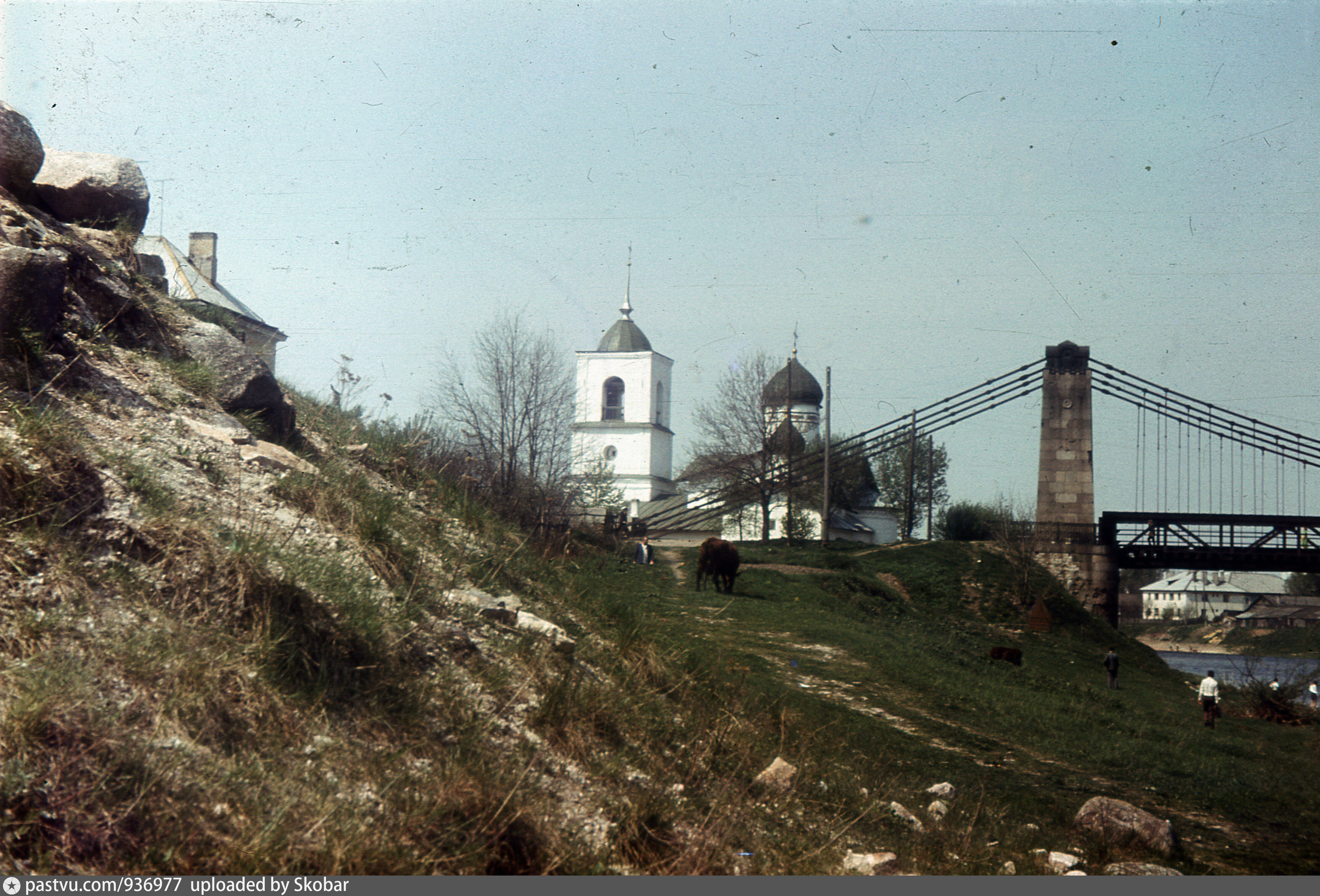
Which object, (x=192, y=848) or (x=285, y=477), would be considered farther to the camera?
(x=285, y=477)

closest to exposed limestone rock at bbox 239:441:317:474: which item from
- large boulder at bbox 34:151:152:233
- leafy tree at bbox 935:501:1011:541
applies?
large boulder at bbox 34:151:152:233

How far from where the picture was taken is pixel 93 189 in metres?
10.6

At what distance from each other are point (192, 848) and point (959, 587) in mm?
31276

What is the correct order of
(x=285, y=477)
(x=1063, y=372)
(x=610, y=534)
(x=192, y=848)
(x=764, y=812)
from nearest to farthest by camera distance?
(x=192, y=848) < (x=764, y=812) < (x=285, y=477) < (x=610, y=534) < (x=1063, y=372)

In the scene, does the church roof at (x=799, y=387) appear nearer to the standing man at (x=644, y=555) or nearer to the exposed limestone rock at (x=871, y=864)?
the standing man at (x=644, y=555)

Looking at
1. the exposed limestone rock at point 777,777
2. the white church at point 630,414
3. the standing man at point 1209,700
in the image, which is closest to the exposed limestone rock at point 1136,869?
the exposed limestone rock at point 777,777

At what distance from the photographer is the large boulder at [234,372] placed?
953 centimetres

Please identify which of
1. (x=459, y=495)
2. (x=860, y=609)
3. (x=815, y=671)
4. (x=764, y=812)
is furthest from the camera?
(x=860, y=609)

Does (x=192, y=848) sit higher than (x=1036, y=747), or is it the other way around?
(x=192, y=848)

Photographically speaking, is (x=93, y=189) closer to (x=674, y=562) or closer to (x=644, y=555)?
(x=644, y=555)

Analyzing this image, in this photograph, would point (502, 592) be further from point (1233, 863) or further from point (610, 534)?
point (610, 534)

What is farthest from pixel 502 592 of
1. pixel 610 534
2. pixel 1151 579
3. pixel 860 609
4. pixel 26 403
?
pixel 1151 579

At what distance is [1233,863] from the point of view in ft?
25.9

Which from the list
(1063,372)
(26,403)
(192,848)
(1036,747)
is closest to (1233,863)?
(1036,747)
